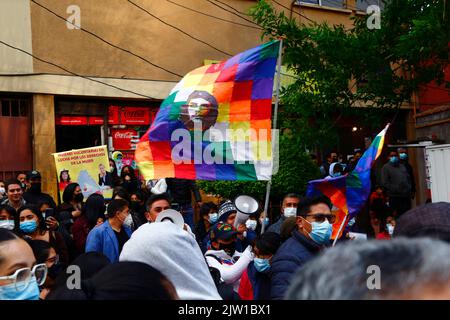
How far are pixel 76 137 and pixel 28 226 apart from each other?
7474 mm

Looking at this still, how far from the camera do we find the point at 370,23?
31.1ft

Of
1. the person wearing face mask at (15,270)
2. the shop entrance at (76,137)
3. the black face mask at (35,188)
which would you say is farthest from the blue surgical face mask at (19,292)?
the shop entrance at (76,137)

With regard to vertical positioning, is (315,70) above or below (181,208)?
above

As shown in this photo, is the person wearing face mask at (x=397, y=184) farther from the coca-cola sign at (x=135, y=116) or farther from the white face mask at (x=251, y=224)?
the coca-cola sign at (x=135, y=116)

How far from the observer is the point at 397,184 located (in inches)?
469

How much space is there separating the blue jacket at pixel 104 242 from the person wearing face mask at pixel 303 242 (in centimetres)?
207

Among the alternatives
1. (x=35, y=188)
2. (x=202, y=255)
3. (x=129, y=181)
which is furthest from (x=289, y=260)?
(x=129, y=181)

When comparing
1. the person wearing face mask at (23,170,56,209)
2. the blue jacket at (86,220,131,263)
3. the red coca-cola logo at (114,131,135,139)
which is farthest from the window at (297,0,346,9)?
the blue jacket at (86,220,131,263)

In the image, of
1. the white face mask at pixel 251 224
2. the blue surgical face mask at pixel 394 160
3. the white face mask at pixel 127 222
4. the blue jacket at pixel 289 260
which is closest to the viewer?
the blue jacket at pixel 289 260

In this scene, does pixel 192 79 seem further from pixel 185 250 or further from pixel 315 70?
pixel 185 250

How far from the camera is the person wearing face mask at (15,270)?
2.37 m

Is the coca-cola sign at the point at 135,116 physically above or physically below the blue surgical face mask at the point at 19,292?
Result: above

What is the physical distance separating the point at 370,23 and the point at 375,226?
3.49m
